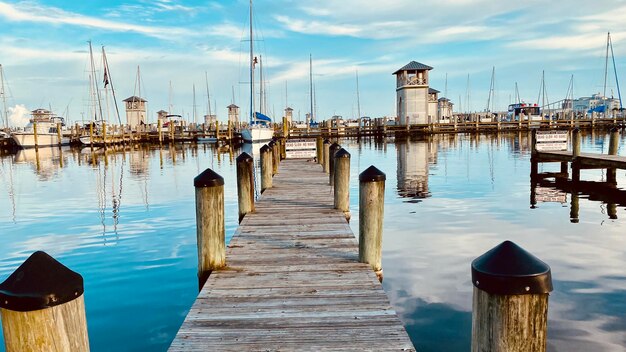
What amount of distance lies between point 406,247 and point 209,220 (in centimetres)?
545

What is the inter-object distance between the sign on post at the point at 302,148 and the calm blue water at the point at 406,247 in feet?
7.68

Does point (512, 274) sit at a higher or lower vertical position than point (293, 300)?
higher

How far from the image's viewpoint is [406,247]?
33.2ft

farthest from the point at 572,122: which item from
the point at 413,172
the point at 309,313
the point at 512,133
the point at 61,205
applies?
the point at 309,313

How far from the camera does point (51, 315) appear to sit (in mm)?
2326

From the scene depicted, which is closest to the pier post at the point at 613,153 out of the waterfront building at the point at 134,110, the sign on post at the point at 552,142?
the sign on post at the point at 552,142

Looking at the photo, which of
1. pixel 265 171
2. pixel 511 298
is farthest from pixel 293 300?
pixel 265 171

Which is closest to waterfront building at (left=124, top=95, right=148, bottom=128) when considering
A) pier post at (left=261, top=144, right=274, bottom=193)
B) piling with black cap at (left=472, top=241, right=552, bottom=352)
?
pier post at (left=261, top=144, right=274, bottom=193)

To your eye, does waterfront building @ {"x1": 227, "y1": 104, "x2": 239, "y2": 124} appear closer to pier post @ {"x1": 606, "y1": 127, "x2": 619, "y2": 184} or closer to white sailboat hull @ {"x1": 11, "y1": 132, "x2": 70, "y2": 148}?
white sailboat hull @ {"x1": 11, "y1": 132, "x2": 70, "y2": 148}

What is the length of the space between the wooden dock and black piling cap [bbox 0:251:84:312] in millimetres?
1753

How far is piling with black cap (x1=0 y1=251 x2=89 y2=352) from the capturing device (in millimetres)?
2287

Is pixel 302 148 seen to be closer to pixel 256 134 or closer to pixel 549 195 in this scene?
pixel 549 195

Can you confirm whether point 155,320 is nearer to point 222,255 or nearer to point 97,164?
point 222,255

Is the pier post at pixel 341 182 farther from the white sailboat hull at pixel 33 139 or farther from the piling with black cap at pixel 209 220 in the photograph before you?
the white sailboat hull at pixel 33 139
